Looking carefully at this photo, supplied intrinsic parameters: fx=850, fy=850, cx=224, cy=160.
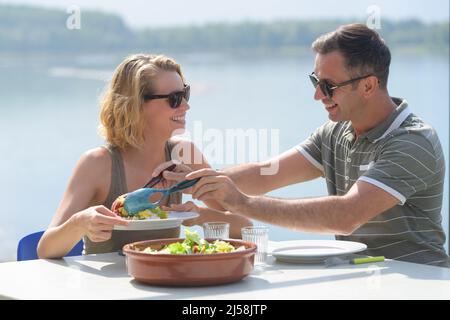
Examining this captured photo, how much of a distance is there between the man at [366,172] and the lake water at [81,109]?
4.65 metres

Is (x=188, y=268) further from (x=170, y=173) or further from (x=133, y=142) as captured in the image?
(x=133, y=142)

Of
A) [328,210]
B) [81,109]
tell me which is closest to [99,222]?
[328,210]

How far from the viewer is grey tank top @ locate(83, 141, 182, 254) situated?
115 inches

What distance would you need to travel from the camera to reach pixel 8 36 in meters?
8.42

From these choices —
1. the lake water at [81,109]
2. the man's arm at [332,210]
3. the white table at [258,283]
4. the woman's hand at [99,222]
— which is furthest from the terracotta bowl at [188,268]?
the lake water at [81,109]

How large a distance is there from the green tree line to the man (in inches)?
172

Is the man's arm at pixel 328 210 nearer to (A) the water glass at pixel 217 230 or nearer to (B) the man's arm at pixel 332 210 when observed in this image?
(B) the man's arm at pixel 332 210

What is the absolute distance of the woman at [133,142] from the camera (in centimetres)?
298

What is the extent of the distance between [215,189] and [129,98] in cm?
69

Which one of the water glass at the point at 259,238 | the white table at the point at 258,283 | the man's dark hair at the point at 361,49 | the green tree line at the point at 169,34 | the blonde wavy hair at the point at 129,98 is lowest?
the white table at the point at 258,283

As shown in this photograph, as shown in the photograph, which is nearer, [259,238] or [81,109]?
[259,238]

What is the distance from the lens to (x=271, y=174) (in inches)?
140

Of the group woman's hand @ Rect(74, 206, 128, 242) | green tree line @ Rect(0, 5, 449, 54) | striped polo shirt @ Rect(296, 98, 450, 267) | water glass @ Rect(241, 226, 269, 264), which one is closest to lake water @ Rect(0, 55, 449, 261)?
green tree line @ Rect(0, 5, 449, 54)
